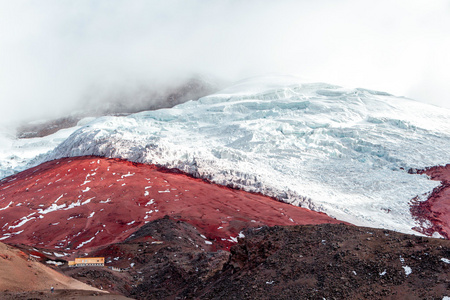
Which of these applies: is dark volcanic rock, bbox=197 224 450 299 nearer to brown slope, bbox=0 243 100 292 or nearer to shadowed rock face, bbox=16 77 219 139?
brown slope, bbox=0 243 100 292

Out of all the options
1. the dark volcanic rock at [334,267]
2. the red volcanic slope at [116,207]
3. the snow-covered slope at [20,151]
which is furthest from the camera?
the snow-covered slope at [20,151]

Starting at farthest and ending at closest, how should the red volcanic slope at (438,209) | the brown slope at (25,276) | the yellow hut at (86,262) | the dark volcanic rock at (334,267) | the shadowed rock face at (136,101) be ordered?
the shadowed rock face at (136,101)
the red volcanic slope at (438,209)
the yellow hut at (86,262)
the brown slope at (25,276)
the dark volcanic rock at (334,267)

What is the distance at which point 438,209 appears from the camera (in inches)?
1150

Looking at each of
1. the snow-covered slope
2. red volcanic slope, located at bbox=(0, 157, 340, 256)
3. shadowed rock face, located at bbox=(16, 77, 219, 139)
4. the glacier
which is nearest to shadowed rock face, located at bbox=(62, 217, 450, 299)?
red volcanic slope, located at bbox=(0, 157, 340, 256)

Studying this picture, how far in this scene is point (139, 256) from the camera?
1705 cm

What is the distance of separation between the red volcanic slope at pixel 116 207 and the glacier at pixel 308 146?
11.0ft

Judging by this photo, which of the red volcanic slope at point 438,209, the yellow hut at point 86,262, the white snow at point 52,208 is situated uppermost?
the yellow hut at point 86,262

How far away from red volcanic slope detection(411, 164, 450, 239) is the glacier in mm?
762

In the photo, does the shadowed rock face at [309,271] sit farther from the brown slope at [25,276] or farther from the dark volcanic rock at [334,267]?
the brown slope at [25,276]

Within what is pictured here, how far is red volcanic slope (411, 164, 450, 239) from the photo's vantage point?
26344 mm

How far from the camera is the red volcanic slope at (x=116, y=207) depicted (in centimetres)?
2338

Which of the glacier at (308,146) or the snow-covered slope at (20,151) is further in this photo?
the snow-covered slope at (20,151)

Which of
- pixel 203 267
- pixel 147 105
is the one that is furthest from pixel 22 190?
pixel 147 105

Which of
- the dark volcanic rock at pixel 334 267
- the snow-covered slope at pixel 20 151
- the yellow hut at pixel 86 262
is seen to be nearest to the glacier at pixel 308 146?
the snow-covered slope at pixel 20 151
